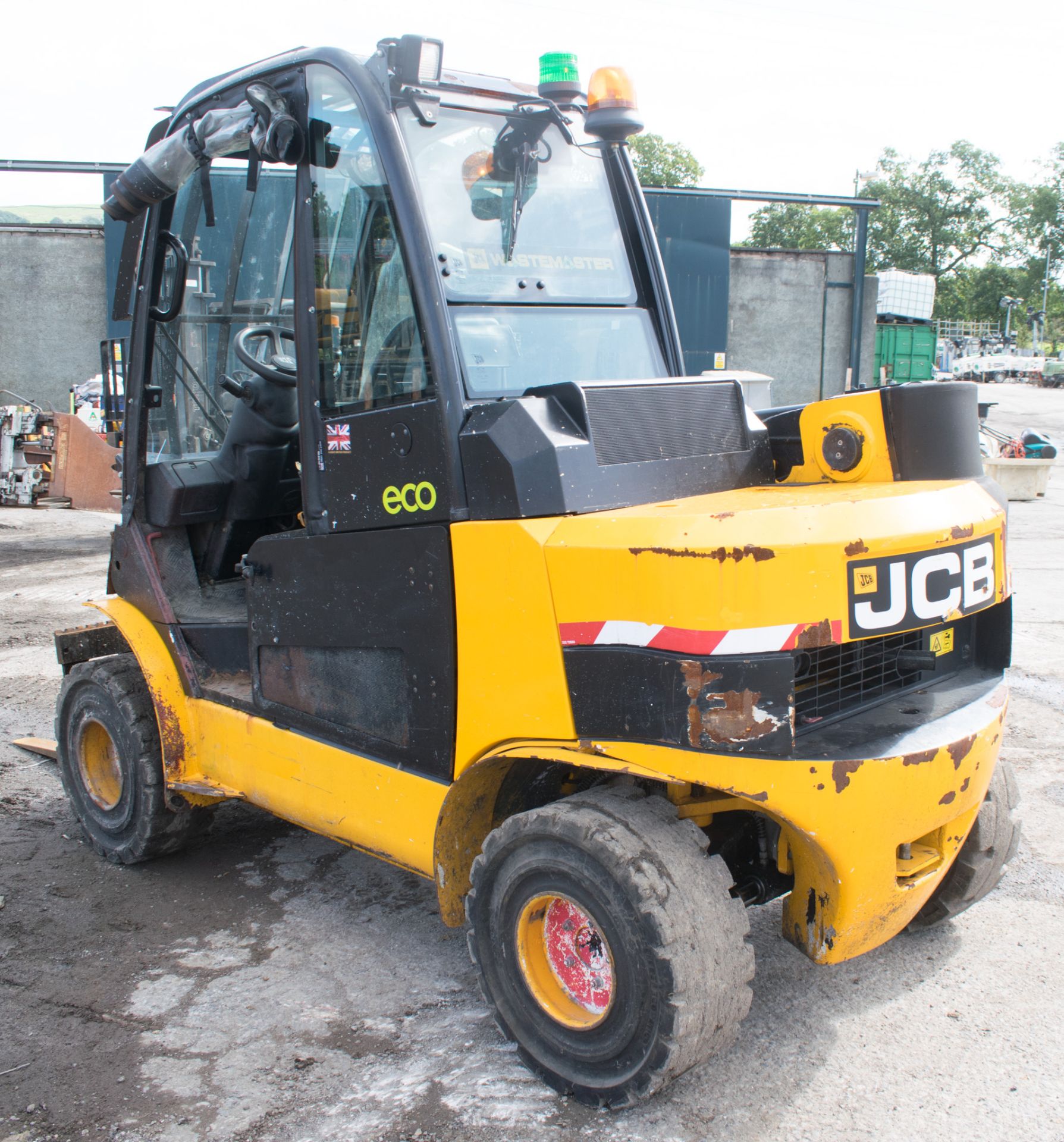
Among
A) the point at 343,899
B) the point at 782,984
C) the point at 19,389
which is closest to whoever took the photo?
the point at 782,984

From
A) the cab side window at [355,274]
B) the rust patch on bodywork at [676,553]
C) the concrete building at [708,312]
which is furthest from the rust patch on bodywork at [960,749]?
the concrete building at [708,312]

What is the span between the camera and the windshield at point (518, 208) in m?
2.89

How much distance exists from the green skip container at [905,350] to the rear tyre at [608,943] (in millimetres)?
27060

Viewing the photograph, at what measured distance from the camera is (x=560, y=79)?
3174 millimetres

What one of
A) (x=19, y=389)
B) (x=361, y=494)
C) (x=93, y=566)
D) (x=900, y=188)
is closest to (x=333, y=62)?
(x=361, y=494)

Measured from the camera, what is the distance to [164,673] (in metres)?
3.81

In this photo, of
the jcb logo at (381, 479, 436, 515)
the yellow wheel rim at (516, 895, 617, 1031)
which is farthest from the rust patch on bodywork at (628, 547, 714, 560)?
the yellow wheel rim at (516, 895, 617, 1031)

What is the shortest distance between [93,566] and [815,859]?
9186 mm

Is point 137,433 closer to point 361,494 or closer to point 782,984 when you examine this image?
point 361,494

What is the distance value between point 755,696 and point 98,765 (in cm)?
303

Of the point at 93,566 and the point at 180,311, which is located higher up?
the point at 180,311

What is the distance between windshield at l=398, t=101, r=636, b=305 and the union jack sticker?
49cm

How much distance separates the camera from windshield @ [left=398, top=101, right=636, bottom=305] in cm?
289

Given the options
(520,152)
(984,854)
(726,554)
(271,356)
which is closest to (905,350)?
Result: (271,356)
